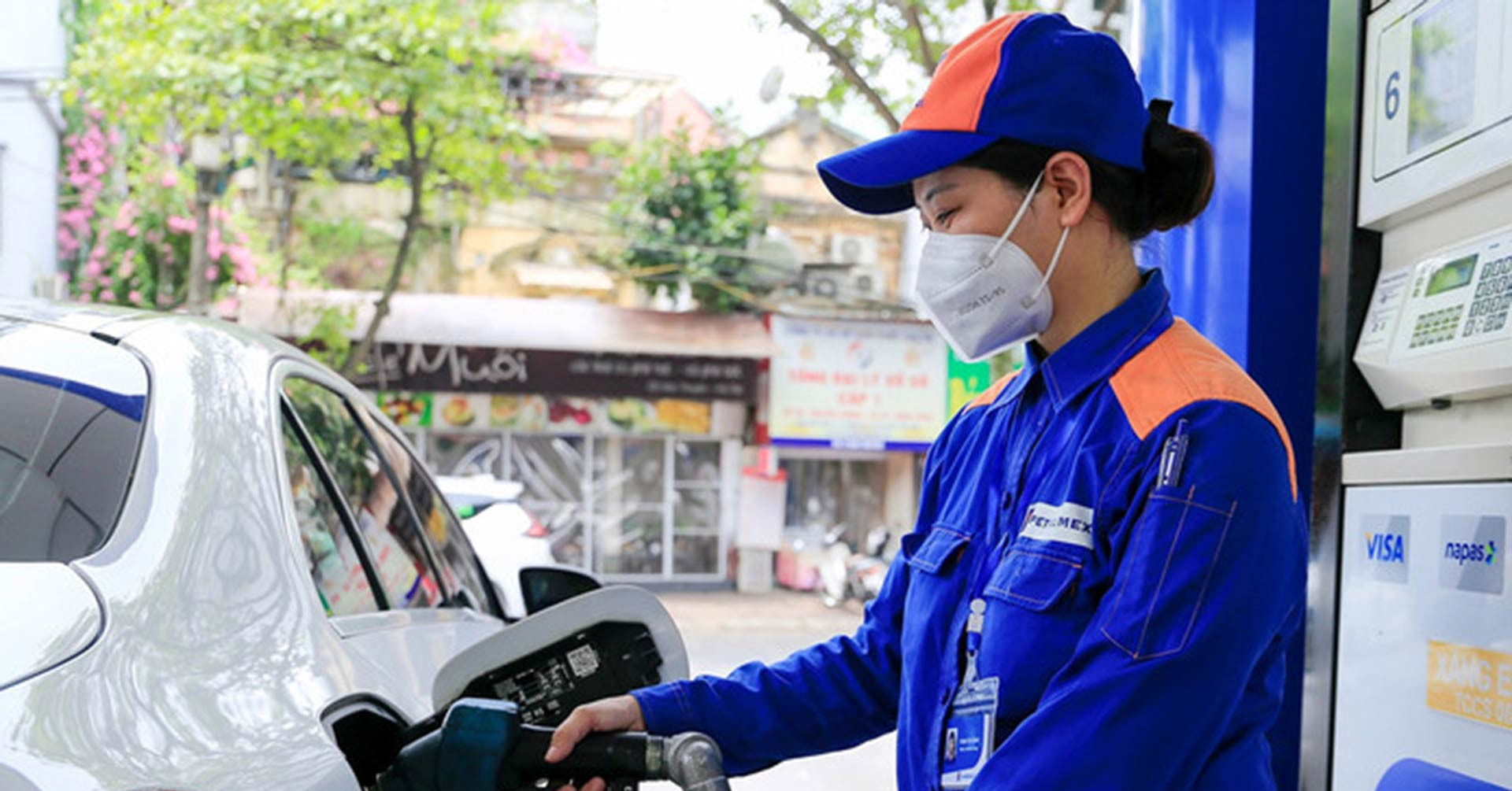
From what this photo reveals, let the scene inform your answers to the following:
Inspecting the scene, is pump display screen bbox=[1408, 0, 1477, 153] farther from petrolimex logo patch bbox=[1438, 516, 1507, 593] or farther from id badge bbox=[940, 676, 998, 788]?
id badge bbox=[940, 676, 998, 788]

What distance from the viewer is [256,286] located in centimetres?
1923

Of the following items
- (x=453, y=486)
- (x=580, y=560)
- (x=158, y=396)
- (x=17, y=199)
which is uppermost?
(x=17, y=199)

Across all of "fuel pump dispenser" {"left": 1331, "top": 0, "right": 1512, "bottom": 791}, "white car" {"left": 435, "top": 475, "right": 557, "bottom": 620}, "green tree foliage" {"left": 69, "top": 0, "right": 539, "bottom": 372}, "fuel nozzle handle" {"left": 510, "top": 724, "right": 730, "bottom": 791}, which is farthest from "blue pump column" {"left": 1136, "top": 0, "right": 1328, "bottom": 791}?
"green tree foliage" {"left": 69, "top": 0, "right": 539, "bottom": 372}

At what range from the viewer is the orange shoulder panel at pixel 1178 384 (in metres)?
1.61

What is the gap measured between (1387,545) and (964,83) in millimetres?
964

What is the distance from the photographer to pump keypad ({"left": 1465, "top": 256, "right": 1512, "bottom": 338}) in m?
1.98

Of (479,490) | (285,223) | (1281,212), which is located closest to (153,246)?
(285,223)

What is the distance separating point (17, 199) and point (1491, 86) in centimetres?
1653

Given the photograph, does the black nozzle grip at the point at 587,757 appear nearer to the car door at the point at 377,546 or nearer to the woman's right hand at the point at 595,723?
the woman's right hand at the point at 595,723

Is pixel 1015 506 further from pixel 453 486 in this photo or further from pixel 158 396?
pixel 453 486

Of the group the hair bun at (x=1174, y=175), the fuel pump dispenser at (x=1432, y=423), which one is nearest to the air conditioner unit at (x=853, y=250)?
the fuel pump dispenser at (x=1432, y=423)

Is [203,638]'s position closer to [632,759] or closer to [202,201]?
[632,759]

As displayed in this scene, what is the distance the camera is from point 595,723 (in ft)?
6.17

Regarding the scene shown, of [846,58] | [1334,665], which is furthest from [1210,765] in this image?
[846,58]
